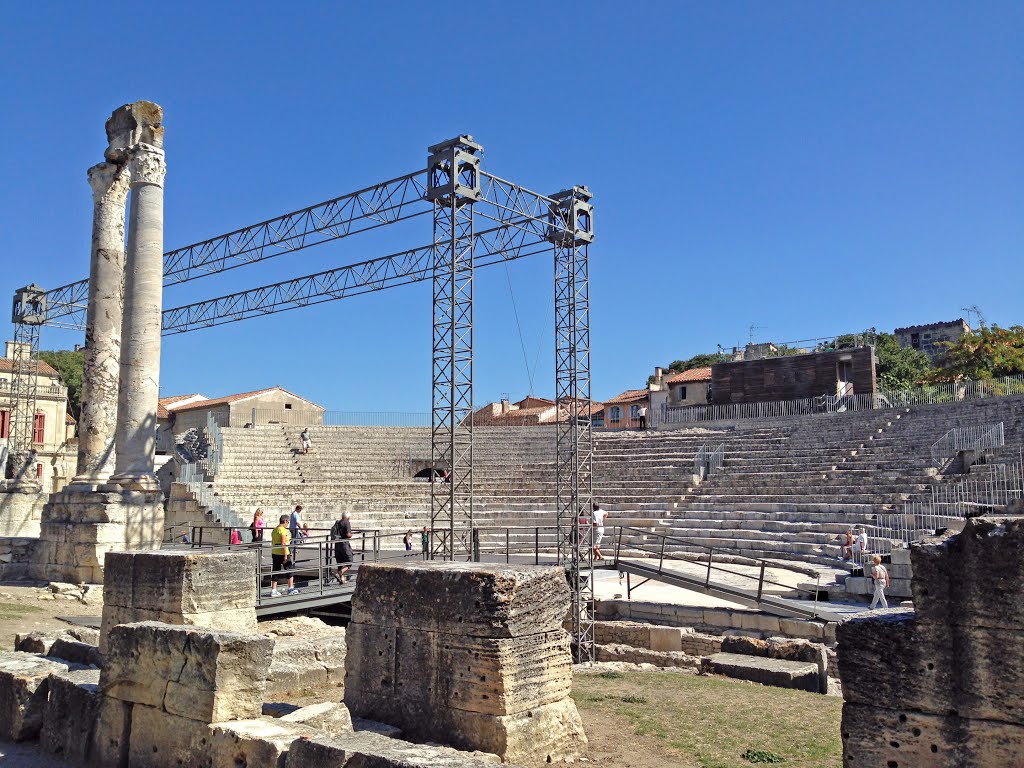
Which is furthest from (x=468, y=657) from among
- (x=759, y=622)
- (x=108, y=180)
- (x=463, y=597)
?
(x=108, y=180)

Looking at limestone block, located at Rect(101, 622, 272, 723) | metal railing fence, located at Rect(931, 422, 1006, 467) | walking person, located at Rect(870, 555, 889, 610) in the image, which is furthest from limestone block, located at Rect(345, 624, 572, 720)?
metal railing fence, located at Rect(931, 422, 1006, 467)

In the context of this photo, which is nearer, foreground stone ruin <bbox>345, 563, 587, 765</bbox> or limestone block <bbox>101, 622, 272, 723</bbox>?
foreground stone ruin <bbox>345, 563, 587, 765</bbox>

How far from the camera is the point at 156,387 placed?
15.8 metres

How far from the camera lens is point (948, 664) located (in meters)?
3.96

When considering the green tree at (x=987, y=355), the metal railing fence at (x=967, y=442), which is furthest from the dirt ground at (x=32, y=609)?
the green tree at (x=987, y=355)

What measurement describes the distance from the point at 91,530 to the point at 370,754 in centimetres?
1140

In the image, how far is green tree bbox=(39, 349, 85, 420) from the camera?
56.2 m

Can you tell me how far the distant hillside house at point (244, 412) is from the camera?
132 ft

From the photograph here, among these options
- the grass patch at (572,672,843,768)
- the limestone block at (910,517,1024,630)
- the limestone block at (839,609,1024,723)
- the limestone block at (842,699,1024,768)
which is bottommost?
the grass patch at (572,672,843,768)

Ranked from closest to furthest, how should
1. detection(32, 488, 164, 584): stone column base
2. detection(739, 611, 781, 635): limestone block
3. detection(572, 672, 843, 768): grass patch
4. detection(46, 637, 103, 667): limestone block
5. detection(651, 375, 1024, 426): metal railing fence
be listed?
detection(572, 672, 843, 768): grass patch < detection(46, 637, 103, 667): limestone block < detection(739, 611, 781, 635): limestone block < detection(32, 488, 164, 584): stone column base < detection(651, 375, 1024, 426): metal railing fence

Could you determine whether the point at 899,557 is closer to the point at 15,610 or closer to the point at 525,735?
the point at 525,735

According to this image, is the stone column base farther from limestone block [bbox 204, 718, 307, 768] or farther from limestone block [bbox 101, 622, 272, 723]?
limestone block [bbox 204, 718, 307, 768]

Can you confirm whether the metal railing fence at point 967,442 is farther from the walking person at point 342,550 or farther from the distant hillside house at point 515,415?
the distant hillside house at point 515,415

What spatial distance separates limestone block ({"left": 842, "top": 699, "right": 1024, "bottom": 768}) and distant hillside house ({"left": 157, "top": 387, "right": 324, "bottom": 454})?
3612 centimetres
